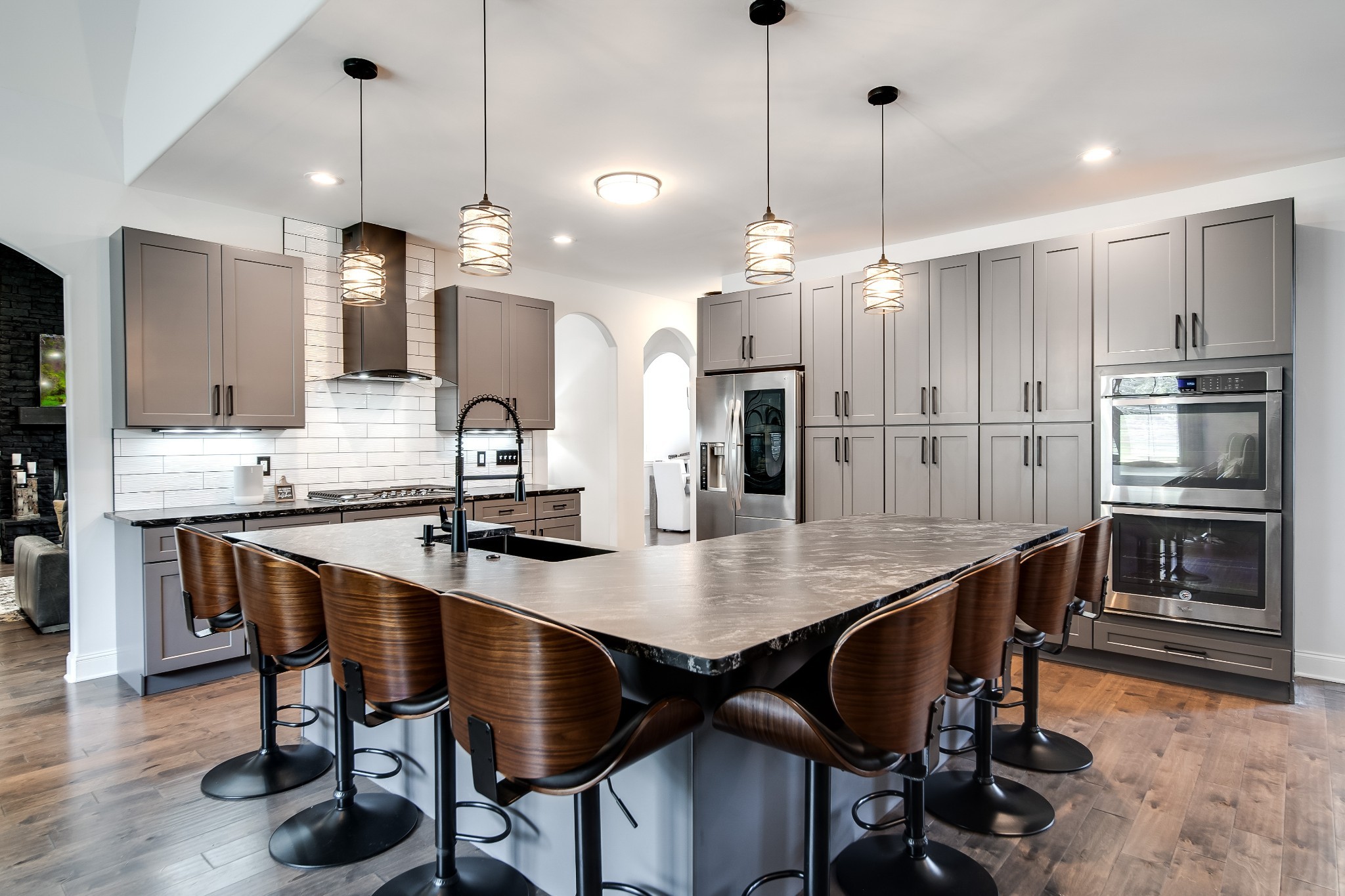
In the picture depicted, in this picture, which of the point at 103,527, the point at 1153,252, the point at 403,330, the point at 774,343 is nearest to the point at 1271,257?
the point at 1153,252

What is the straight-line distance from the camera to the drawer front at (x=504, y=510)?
478 cm

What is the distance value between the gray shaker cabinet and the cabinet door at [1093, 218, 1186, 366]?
5.07ft

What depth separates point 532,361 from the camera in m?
5.42

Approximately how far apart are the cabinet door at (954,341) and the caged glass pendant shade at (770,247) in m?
2.28

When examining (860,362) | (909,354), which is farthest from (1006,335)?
(860,362)

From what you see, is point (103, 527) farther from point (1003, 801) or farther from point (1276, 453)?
point (1276, 453)

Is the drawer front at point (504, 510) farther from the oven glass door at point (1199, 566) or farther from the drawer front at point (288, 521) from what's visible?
the oven glass door at point (1199, 566)

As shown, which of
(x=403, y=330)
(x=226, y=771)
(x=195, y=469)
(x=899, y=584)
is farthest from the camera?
(x=403, y=330)

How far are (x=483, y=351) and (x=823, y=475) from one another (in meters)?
2.55

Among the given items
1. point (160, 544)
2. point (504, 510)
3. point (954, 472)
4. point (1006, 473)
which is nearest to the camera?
point (160, 544)

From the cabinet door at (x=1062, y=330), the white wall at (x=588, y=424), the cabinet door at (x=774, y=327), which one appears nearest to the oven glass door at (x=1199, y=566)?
the cabinet door at (x=1062, y=330)

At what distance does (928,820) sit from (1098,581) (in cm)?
111

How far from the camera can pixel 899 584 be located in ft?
5.73

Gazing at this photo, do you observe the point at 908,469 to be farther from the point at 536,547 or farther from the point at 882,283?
the point at 536,547
